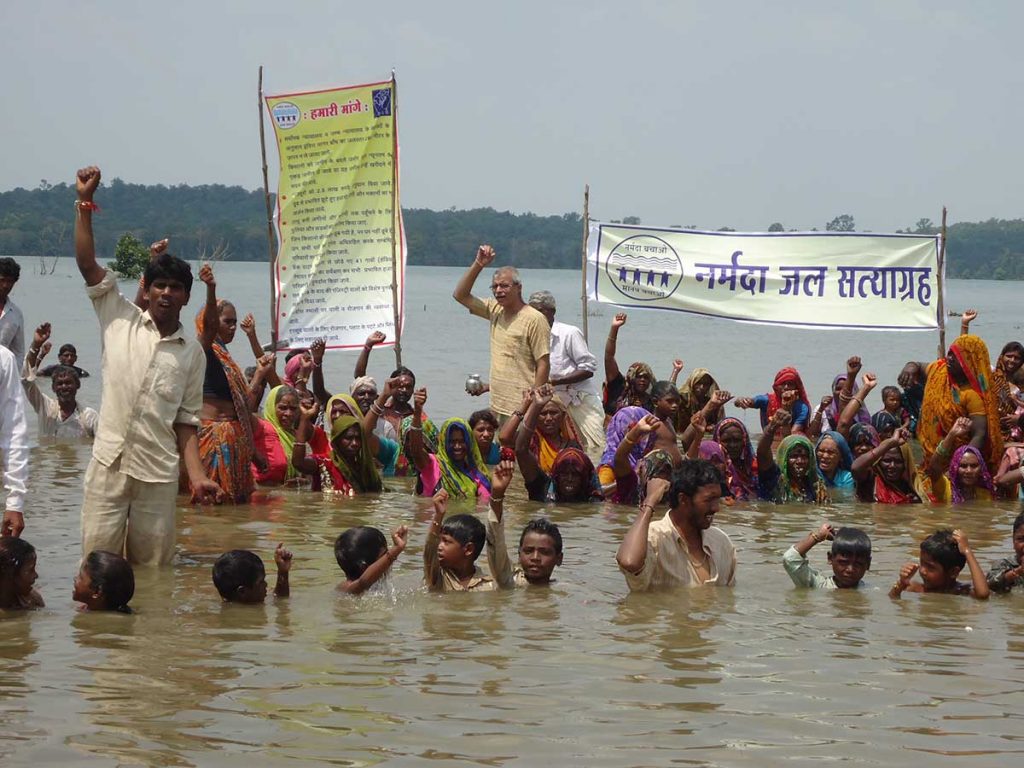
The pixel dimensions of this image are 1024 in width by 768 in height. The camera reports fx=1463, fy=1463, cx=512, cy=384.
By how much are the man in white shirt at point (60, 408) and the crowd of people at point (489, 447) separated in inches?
1.2

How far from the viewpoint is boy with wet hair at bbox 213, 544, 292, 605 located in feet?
24.3

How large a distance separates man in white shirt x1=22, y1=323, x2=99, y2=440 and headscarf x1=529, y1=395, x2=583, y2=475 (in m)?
5.61

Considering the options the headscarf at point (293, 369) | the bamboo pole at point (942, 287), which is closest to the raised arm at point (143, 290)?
the headscarf at point (293, 369)

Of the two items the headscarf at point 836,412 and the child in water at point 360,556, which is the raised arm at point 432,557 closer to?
the child in water at point 360,556

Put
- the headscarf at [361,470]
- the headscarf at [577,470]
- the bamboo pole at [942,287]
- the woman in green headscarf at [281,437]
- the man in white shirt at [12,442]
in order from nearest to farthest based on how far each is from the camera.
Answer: the man in white shirt at [12,442] → the headscarf at [577,470] → the headscarf at [361,470] → the woman in green headscarf at [281,437] → the bamboo pole at [942,287]

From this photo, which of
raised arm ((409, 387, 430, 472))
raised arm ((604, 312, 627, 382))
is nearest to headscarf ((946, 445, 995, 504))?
raised arm ((604, 312, 627, 382))

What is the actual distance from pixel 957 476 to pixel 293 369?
5.83 metres

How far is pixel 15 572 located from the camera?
7020mm

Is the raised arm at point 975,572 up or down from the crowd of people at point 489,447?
down

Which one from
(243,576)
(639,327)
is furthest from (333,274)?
(639,327)

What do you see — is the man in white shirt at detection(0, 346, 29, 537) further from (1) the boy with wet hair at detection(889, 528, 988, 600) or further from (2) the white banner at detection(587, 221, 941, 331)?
(2) the white banner at detection(587, 221, 941, 331)

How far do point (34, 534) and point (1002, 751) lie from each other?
671 cm

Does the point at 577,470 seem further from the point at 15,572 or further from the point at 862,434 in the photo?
the point at 15,572

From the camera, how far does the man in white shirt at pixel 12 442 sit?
682 centimetres
